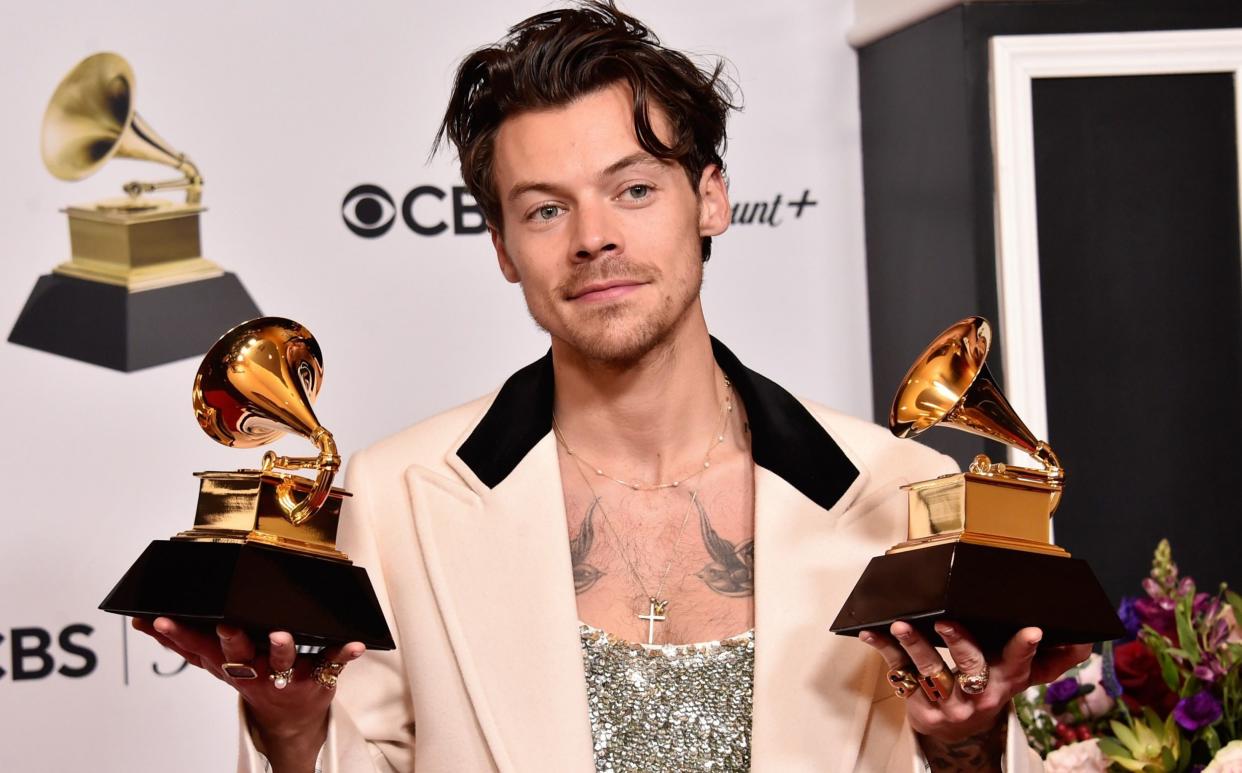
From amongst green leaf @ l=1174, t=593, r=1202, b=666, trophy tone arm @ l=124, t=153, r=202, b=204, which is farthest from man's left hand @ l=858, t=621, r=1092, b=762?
trophy tone arm @ l=124, t=153, r=202, b=204

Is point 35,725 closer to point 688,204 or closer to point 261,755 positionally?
point 261,755

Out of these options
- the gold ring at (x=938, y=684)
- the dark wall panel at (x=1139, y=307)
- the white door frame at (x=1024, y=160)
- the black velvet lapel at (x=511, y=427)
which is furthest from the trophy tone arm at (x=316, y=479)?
the dark wall panel at (x=1139, y=307)

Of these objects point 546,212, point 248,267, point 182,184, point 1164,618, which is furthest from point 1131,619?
point 182,184

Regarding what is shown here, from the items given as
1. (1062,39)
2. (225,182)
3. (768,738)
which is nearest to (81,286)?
(225,182)

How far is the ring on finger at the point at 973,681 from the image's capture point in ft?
6.66

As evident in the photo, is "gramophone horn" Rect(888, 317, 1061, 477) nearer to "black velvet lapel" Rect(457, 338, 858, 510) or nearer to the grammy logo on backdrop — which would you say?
"black velvet lapel" Rect(457, 338, 858, 510)

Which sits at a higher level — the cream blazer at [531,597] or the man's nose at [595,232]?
the man's nose at [595,232]

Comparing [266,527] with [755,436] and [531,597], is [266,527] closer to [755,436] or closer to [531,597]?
[531,597]

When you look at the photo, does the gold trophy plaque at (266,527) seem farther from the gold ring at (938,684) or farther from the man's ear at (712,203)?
the man's ear at (712,203)

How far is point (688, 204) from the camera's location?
2.70 metres

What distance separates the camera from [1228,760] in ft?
7.91

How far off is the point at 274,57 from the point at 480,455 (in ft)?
4.42

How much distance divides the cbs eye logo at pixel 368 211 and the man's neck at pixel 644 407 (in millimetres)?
935

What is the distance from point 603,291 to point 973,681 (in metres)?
0.91
